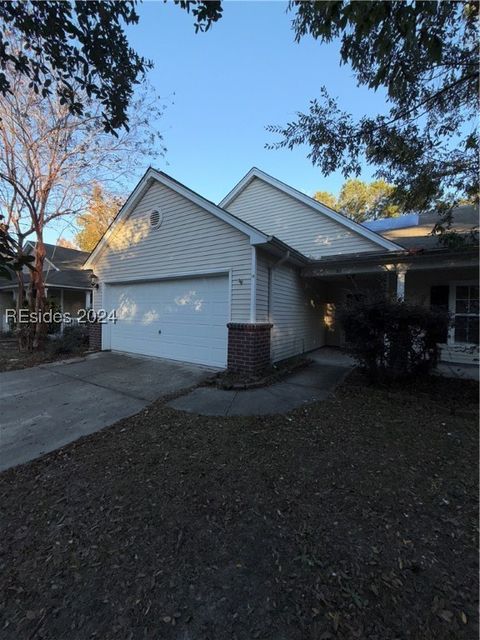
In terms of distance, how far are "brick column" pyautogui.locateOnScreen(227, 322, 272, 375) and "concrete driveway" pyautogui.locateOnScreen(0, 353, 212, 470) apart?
83 cm

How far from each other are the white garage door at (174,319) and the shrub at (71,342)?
4.36ft

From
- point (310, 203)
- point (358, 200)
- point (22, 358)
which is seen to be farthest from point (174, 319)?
point (358, 200)

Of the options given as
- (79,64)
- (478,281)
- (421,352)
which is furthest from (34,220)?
(478,281)

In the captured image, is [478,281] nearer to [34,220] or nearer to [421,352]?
[421,352]

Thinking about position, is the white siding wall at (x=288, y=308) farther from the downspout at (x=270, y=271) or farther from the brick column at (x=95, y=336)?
the brick column at (x=95, y=336)

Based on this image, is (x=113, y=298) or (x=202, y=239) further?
(x=113, y=298)

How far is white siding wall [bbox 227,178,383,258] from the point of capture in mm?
10180

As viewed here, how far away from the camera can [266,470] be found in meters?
3.16

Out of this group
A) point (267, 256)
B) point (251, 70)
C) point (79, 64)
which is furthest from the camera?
point (267, 256)

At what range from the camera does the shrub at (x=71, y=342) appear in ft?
32.2

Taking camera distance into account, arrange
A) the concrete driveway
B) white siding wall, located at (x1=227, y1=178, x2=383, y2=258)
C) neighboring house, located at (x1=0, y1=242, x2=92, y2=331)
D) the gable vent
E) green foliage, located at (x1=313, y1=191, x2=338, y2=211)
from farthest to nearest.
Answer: green foliage, located at (x1=313, y1=191, x2=338, y2=211) → neighboring house, located at (x1=0, y1=242, x2=92, y2=331) → white siding wall, located at (x1=227, y1=178, x2=383, y2=258) → the gable vent → the concrete driveway

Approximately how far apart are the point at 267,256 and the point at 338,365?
350 cm

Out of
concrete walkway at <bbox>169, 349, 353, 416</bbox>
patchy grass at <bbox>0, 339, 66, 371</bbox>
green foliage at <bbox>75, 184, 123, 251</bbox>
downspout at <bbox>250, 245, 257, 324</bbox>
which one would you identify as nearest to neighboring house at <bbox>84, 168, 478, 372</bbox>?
downspout at <bbox>250, 245, 257, 324</bbox>

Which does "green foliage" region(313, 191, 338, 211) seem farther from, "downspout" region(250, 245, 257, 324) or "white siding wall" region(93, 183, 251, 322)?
"downspout" region(250, 245, 257, 324)
